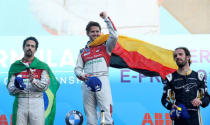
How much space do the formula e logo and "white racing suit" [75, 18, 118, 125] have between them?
56.8 inches

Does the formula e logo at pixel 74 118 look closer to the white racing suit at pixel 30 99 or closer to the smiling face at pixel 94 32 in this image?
the white racing suit at pixel 30 99

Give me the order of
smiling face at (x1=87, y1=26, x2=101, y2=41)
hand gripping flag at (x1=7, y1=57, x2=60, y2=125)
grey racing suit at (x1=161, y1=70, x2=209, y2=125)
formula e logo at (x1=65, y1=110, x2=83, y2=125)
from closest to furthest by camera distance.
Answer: grey racing suit at (x1=161, y1=70, x2=209, y2=125)
hand gripping flag at (x1=7, y1=57, x2=60, y2=125)
smiling face at (x1=87, y1=26, x2=101, y2=41)
formula e logo at (x1=65, y1=110, x2=83, y2=125)

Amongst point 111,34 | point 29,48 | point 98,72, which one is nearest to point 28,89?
point 29,48

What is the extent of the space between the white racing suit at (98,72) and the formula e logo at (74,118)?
56.8 inches

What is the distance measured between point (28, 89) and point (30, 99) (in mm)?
124

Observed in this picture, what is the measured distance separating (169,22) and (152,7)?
39 cm

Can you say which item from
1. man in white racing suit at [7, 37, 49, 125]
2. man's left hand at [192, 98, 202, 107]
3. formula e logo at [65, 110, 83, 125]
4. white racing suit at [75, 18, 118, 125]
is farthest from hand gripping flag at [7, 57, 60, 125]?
man's left hand at [192, 98, 202, 107]

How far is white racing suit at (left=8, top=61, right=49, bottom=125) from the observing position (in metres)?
4.02

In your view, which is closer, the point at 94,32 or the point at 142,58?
the point at 94,32

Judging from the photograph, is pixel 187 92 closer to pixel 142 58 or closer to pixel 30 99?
pixel 30 99

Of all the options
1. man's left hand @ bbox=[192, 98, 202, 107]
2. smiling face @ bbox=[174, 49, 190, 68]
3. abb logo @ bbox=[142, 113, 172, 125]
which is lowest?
abb logo @ bbox=[142, 113, 172, 125]

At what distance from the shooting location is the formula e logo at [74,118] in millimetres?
5488

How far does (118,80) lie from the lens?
5.75 metres

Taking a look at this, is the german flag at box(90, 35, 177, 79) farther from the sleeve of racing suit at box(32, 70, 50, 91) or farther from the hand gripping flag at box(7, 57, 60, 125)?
the sleeve of racing suit at box(32, 70, 50, 91)
